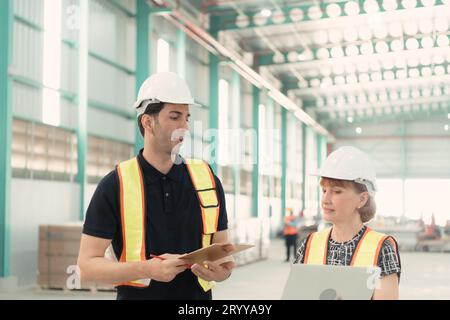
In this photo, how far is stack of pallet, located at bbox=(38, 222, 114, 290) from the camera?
499 inches

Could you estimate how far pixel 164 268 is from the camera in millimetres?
2832

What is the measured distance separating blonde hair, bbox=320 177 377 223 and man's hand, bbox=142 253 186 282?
871mm

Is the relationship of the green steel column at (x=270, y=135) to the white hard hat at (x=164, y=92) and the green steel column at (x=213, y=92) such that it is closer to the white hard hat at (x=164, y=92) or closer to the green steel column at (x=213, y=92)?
the green steel column at (x=213, y=92)

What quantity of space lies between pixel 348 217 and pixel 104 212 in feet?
3.83

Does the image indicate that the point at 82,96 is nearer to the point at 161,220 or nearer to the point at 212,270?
the point at 161,220

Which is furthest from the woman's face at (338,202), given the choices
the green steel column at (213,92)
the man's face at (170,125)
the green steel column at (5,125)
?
the green steel column at (213,92)

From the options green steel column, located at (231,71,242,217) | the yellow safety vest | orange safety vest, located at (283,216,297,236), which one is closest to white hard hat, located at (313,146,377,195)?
the yellow safety vest

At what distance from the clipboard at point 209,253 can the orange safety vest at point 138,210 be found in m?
0.25

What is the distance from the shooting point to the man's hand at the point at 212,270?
117 inches

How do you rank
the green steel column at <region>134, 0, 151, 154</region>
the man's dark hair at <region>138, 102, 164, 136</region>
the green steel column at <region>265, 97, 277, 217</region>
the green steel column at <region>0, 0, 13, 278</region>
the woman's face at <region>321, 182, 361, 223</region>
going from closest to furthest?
1. the man's dark hair at <region>138, 102, 164, 136</region>
2. the woman's face at <region>321, 182, 361, 223</region>
3. the green steel column at <region>0, 0, 13, 278</region>
4. the green steel column at <region>134, 0, 151, 154</region>
5. the green steel column at <region>265, 97, 277, 217</region>

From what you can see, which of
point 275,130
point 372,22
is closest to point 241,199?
point 275,130

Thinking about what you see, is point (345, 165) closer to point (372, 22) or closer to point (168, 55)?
point (168, 55)

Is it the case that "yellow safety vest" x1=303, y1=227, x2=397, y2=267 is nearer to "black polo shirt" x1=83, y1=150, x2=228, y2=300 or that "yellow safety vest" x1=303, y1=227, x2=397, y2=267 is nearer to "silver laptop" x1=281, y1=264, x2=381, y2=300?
"black polo shirt" x1=83, y1=150, x2=228, y2=300
